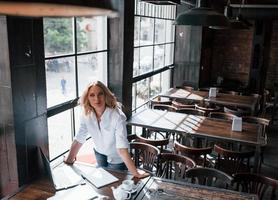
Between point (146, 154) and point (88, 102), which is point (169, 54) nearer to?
point (146, 154)

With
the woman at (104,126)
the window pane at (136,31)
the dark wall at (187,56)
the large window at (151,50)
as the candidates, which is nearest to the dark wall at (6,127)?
the woman at (104,126)

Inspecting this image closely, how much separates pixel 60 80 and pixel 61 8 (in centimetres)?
298

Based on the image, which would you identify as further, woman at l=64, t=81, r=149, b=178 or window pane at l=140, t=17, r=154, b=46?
window pane at l=140, t=17, r=154, b=46

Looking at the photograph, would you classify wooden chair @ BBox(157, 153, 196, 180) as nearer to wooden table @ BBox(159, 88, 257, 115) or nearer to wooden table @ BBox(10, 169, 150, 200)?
wooden table @ BBox(10, 169, 150, 200)

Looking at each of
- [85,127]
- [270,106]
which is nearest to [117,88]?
[85,127]

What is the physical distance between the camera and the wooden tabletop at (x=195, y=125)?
168 inches

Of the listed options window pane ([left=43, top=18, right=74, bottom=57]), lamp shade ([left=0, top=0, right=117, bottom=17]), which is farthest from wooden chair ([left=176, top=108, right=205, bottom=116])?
lamp shade ([left=0, top=0, right=117, bottom=17])

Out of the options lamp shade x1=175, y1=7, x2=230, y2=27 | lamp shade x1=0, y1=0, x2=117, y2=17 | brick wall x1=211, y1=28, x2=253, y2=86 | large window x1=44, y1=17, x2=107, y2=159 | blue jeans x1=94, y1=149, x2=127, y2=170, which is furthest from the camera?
brick wall x1=211, y1=28, x2=253, y2=86

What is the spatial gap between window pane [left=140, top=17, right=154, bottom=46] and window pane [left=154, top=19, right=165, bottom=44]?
0.30m

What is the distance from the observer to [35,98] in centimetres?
310

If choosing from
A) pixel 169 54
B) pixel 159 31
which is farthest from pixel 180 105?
pixel 169 54

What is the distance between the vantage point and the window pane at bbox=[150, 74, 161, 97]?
7.04 meters

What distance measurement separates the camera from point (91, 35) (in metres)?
4.55

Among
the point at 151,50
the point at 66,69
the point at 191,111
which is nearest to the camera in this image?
the point at 66,69
